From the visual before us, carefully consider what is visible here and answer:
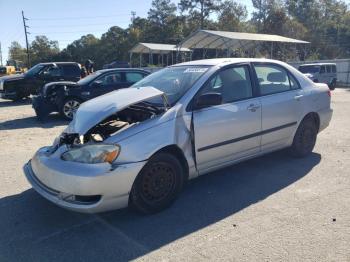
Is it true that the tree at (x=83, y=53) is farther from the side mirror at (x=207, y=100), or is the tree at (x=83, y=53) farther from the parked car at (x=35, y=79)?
the side mirror at (x=207, y=100)

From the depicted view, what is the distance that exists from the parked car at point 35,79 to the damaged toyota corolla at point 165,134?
1188cm

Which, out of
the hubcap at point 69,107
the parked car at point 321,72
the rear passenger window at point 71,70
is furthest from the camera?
the parked car at point 321,72

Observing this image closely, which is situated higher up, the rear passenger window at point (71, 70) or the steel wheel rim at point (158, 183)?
the rear passenger window at point (71, 70)

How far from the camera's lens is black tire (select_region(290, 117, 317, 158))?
5701 mm

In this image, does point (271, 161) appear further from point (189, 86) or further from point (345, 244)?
point (345, 244)

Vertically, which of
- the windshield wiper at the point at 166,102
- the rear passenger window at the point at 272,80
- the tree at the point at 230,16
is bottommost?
the windshield wiper at the point at 166,102

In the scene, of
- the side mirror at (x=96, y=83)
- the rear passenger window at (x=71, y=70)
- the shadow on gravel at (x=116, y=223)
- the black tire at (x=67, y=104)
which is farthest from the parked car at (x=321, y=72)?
the shadow on gravel at (x=116, y=223)

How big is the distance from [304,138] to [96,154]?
3.68m

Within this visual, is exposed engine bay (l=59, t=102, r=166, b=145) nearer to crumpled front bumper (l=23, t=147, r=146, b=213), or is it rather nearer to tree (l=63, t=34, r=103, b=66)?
crumpled front bumper (l=23, t=147, r=146, b=213)

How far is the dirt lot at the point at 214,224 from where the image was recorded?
3.16 meters

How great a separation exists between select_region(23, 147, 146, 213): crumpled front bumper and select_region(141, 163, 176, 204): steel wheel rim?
215 millimetres

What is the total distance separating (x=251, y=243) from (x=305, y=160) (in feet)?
9.65

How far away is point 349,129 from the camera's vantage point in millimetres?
8414

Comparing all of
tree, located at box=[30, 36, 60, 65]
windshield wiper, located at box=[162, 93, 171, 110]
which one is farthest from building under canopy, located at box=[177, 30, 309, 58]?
tree, located at box=[30, 36, 60, 65]
